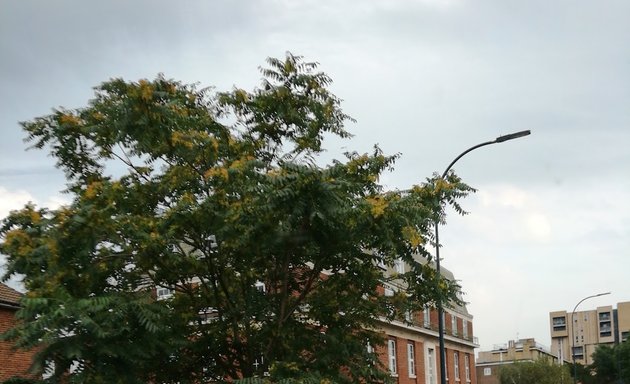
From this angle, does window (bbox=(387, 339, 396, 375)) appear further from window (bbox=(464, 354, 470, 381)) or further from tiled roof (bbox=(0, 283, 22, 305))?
tiled roof (bbox=(0, 283, 22, 305))

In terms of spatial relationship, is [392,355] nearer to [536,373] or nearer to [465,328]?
[465,328]

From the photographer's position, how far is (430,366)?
176ft

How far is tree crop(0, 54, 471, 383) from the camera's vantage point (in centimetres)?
1195

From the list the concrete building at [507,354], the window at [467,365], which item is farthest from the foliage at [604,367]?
the window at [467,365]

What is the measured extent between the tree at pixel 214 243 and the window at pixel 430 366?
127 ft

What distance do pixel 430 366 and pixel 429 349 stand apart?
4.04 ft

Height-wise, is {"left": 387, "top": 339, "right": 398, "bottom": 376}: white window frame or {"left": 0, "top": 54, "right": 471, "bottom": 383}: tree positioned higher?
{"left": 0, "top": 54, "right": 471, "bottom": 383}: tree

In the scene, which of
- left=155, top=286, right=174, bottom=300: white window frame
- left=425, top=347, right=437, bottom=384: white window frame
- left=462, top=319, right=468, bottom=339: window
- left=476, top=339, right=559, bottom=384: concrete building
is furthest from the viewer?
left=476, top=339, right=559, bottom=384: concrete building

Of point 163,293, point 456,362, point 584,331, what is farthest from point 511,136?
point 584,331

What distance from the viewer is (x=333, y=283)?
15.2m

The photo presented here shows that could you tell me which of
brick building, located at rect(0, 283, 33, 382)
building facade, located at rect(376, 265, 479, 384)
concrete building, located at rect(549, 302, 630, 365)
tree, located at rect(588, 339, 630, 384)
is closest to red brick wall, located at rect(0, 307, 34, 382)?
brick building, located at rect(0, 283, 33, 382)

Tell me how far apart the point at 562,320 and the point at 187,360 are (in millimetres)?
167695

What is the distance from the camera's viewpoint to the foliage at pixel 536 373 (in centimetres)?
6831

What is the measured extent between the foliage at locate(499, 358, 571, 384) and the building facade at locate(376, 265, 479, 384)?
8.16 meters
